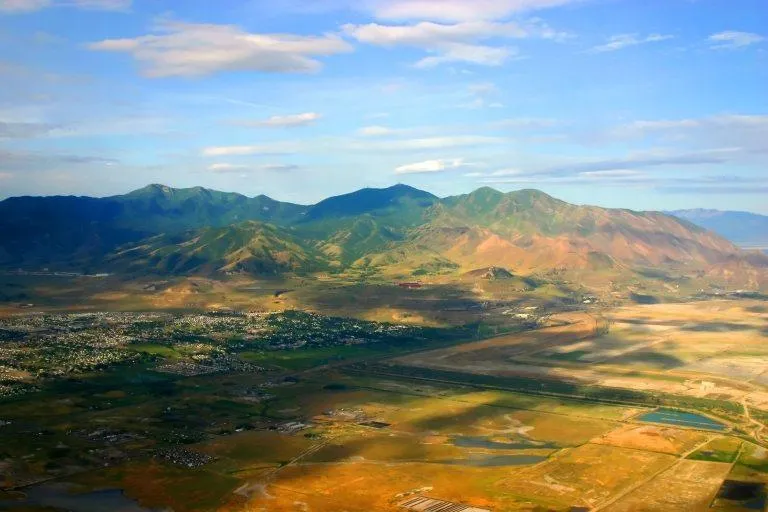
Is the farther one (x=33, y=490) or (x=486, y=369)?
(x=486, y=369)

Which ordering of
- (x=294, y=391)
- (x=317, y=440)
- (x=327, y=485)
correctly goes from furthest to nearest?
(x=294, y=391) → (x=317, y=440) → (x=327, y=485)

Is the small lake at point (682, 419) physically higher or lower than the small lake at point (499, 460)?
lower

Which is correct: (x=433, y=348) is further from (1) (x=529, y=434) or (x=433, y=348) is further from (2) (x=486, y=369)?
(1) (x=529, y=434)

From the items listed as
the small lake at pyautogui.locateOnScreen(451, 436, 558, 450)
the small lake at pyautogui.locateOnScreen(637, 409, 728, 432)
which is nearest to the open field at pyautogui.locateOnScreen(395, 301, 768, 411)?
the small lake at pyautogui.locateOnScreen(637, 409, 728, 432)

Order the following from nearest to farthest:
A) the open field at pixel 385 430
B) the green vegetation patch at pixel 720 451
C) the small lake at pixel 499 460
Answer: the open field at pixel 385 430 < the small lake at pixel 499 460 < the green vegetation patch at pixel 720 451

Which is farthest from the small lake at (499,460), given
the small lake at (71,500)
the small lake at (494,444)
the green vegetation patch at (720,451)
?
the small lake at (71,500)

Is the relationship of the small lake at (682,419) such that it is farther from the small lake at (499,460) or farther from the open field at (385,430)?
the small lake at (499,460)

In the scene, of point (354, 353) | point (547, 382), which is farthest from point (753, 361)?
point (354, 353)
